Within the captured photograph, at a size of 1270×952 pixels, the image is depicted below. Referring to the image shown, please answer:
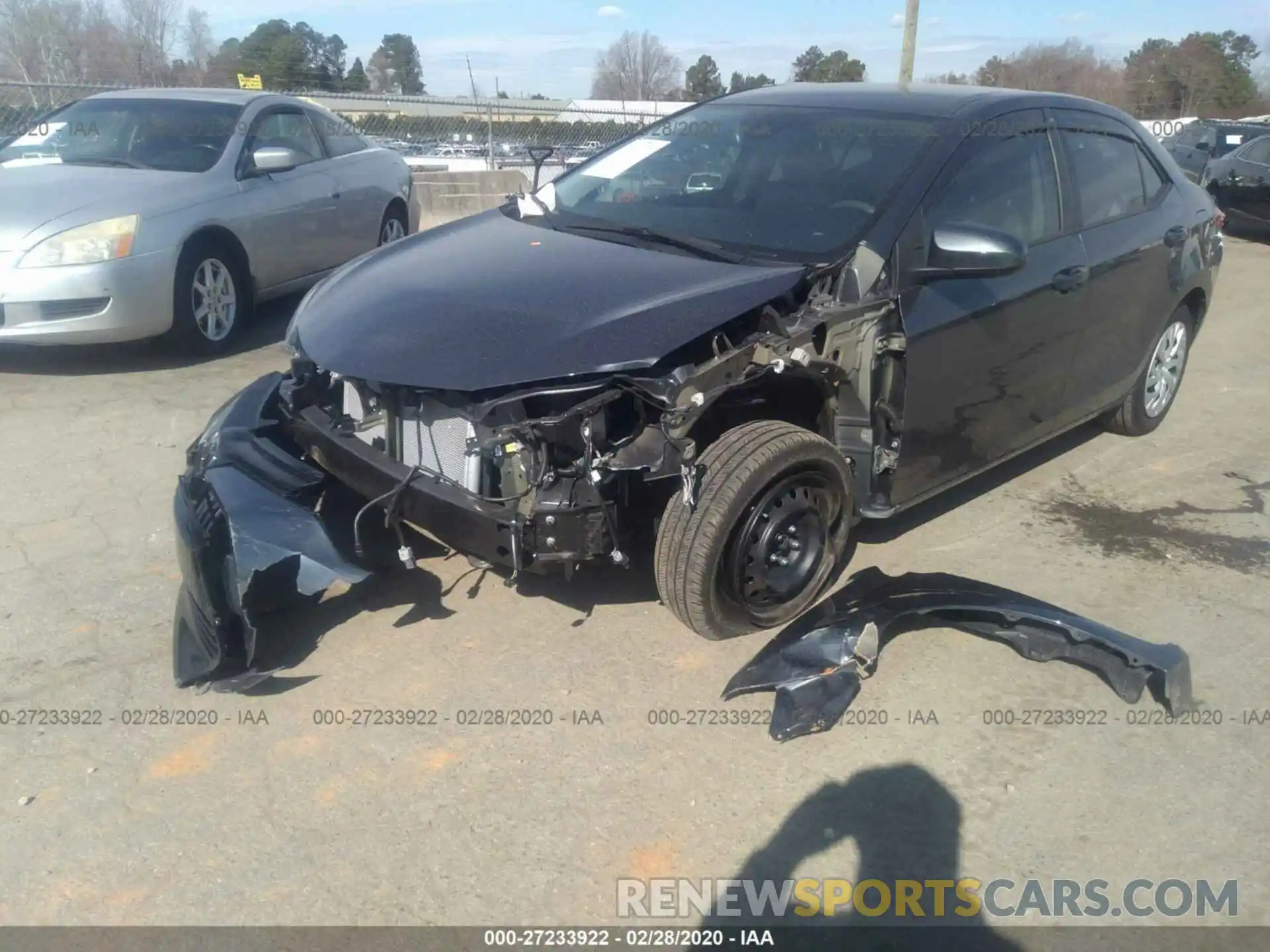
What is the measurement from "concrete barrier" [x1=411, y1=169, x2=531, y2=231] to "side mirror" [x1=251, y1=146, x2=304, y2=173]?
568cm

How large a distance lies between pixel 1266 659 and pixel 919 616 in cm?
118

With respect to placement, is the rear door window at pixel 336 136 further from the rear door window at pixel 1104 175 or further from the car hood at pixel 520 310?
the rear door window at pixel 1104 175

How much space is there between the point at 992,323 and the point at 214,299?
4.83 m

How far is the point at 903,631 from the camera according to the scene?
361 centimetres

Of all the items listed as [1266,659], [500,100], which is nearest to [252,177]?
[1266,659]

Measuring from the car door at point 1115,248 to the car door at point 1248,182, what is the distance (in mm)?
9517

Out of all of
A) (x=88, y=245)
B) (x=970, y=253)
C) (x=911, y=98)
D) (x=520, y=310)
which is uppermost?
(x=911, y=98)

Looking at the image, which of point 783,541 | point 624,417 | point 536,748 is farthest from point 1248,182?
point 536,748

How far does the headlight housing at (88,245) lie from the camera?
18.8ft

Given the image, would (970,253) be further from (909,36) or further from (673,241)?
(909,36)

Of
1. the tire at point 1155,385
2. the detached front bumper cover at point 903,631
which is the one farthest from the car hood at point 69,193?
the tire at point 1155,385

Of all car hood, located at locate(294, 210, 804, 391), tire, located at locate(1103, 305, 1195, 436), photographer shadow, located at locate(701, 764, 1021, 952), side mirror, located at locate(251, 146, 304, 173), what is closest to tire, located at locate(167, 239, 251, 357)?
side mirror, located at locate(251, 146, 304, 173)

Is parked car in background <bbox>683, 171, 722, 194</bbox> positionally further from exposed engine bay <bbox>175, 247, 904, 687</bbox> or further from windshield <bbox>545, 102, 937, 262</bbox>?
exposed engine bay <bbox>175, 247, 904, 687</bbox>

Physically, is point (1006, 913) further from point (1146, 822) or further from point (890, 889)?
point (1146, 822)
